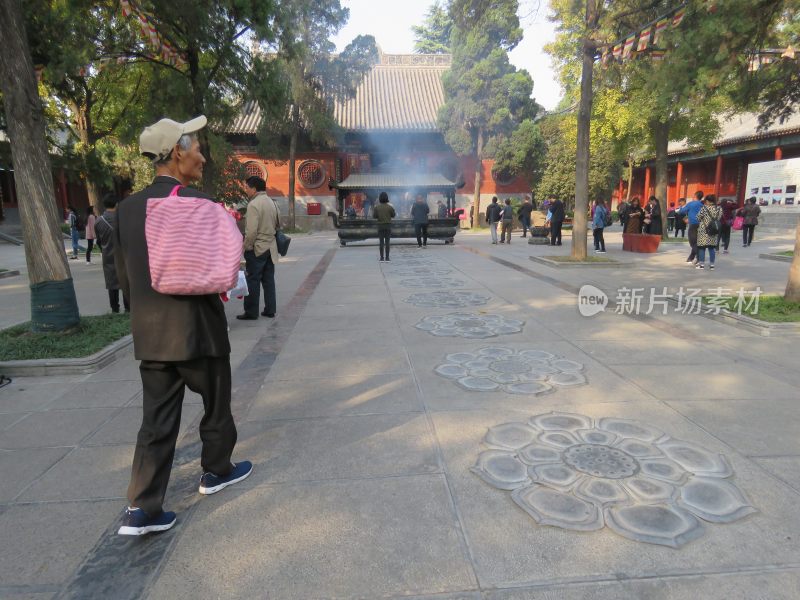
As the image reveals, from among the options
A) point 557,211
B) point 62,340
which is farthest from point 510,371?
point 557,211

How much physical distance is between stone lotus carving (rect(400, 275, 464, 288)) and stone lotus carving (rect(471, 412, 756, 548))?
224 inches

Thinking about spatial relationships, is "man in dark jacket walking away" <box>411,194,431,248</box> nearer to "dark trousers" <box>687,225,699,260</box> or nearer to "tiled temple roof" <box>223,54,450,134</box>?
"dark trousers" <box>687,225,699,260</box>

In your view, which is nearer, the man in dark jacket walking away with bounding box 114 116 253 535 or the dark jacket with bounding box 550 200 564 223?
the man in dark jacket walking away with bounding box 114 116 253 535

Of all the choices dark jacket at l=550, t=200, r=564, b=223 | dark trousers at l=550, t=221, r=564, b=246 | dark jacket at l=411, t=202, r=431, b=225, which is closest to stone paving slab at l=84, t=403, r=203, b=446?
dark jacket at l=411, t=202, r=431, b=225

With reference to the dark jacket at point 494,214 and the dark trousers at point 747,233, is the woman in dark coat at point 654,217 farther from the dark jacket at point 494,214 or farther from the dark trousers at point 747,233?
the dark jacket at point 494,214

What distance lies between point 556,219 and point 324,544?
1496 centimetres

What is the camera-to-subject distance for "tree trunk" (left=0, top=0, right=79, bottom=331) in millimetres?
5109

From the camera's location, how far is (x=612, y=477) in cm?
268

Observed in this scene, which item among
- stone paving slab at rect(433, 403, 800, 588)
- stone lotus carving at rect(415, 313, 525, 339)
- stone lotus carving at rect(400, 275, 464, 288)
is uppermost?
stone lotus carving at rect(400, 275, 464, 288)

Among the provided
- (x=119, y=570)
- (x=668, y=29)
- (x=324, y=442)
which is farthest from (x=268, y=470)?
(x=668, y=29)

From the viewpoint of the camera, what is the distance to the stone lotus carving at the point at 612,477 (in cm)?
235

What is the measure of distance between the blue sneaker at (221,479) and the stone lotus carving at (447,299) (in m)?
4.64

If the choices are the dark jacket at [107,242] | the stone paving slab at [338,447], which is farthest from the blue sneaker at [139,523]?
the dark jacket at [107,242]

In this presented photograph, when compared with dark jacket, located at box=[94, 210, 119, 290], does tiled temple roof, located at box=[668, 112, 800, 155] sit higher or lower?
higher
